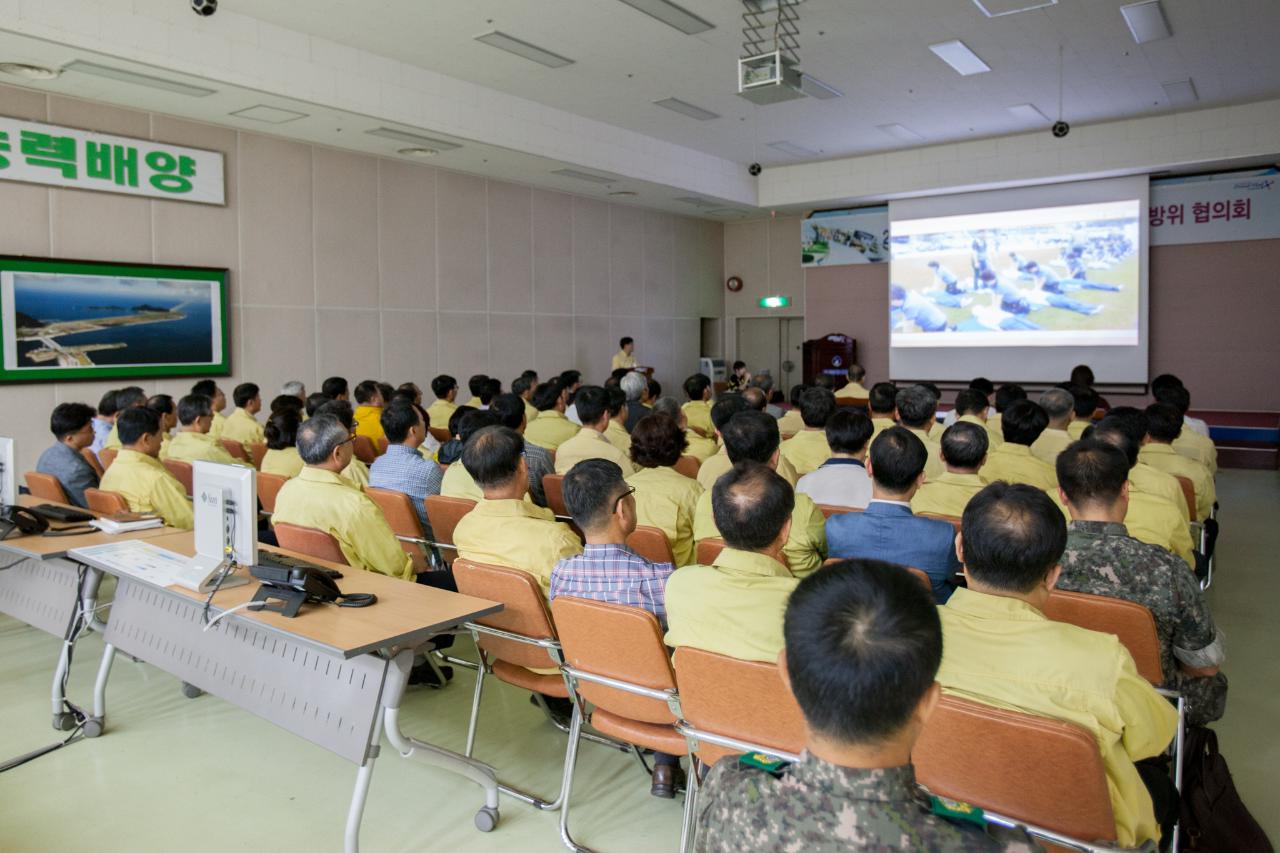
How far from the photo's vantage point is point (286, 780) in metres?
3.05

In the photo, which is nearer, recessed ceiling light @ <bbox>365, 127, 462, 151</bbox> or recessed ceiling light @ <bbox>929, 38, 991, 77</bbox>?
recessed ceiling light @ <bbox>929, 38, 991, 77</bbox>

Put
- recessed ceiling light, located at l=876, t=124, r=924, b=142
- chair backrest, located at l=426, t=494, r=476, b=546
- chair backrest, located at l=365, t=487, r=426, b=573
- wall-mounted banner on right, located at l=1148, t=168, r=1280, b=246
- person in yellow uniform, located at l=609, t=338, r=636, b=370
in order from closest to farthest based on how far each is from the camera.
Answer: chair backrest, located at l=426, t=494, r=476, b=546
chair backrest, located at l=365, t=487, r=426, b=573
wall-mounted banner on right, located at l=1148, t=168, r=1280, b=246
recessed ceiling light, located at l=876, t=124, r=924, b=142
person in yellow uniform, located at l=609, t=338, r=636, b=370

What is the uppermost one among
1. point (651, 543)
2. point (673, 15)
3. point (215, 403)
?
point (673, 15)

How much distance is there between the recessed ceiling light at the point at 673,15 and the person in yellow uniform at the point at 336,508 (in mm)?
4597

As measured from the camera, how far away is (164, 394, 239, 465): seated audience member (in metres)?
5.39

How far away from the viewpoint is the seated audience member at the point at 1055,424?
5.60 metres

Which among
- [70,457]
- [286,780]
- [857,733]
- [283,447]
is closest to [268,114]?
[283,447]

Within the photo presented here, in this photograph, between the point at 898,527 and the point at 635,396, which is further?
the point at 635,396

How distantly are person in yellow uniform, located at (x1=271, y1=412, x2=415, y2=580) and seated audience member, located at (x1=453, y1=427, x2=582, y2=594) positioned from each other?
0.51 meters

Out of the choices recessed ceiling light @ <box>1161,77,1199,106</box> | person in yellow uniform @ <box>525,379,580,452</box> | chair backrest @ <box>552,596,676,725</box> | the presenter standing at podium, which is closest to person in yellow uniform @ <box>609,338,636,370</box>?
the presenter standing at podium

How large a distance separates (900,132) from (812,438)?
7.28m

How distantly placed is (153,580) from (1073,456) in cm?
301

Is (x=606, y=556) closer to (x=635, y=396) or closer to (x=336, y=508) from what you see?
(x=336, y=508)

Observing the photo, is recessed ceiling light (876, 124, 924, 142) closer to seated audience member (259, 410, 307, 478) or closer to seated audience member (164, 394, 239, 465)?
seated audience member (259, 410, 307, 478)
